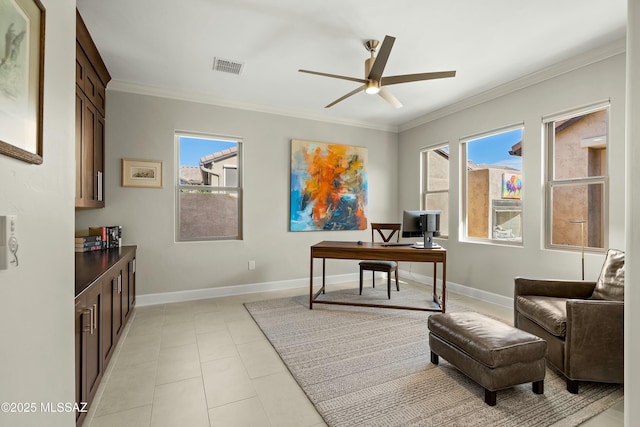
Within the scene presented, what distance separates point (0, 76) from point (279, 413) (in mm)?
1969

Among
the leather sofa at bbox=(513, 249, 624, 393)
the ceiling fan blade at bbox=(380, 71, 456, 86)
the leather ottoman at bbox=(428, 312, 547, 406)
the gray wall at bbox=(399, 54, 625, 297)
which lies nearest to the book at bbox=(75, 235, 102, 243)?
the ceiling fan blade at bbox=(380, 71, 456, 86)

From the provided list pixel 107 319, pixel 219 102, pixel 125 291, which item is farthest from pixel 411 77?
pixel 125 291

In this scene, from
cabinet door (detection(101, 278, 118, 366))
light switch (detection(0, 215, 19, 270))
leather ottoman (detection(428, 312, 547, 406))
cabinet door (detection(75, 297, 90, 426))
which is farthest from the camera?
cabinet door (detection(101, 278, 118, 366))

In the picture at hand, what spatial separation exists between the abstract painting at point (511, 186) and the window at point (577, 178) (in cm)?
35

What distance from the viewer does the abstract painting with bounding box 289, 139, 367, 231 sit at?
458 centimetres

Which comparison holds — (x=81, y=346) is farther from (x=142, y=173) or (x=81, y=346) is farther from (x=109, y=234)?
(x=142, y=173)

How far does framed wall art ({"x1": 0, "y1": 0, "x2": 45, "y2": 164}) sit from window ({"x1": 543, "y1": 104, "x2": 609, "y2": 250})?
3.93 meters

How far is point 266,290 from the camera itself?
4.36 metres

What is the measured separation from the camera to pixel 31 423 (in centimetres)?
86

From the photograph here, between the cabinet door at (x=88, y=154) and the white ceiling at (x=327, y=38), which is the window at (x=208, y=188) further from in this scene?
the cabinet door at (x=88, y=154)

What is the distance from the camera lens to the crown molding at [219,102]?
3.57 meters

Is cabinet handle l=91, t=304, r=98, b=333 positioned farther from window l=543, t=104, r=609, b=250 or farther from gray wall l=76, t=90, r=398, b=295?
window l=543, t=104, r=609, b=250

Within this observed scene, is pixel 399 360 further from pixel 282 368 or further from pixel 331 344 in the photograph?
pixel 282 368

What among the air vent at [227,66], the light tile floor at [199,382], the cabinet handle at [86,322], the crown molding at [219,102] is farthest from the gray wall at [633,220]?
the crown molding at [219,102]
